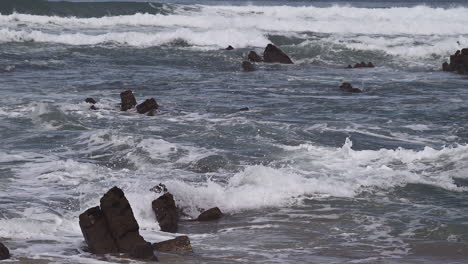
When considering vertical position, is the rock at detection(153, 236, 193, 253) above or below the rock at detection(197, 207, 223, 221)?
above

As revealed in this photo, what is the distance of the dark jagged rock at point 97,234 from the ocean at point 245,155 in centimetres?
20

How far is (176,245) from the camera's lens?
26.0 feet

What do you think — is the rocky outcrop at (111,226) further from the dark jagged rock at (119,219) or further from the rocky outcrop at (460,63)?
the rocky outcrop at (460,63)

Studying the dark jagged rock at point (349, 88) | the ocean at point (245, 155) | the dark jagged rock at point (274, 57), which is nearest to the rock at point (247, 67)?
the ocean at point (245, 155)

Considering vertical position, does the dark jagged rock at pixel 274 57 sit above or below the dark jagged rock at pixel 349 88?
above

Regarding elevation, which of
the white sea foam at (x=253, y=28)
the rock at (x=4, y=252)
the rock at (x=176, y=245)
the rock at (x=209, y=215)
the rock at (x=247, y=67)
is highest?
the white sea foam at (x=253, y=28)

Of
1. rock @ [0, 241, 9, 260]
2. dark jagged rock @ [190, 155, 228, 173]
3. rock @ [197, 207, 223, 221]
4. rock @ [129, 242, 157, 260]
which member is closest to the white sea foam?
dark jagged rock @ [190, 155, 228, 173]

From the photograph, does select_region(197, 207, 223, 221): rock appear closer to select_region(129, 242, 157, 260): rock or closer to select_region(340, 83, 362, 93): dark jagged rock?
select_region(129, 242, 157, 260): rock

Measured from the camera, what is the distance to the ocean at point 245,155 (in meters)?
8.57

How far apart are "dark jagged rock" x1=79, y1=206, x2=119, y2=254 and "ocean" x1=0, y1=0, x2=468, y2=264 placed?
0.67 feet

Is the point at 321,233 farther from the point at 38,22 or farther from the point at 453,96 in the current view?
the point at 38,22

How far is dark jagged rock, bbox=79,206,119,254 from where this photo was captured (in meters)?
7.74

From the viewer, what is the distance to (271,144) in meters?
13.2

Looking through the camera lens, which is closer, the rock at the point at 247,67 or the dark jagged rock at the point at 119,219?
the dark jagged rock at the point at 119,219
